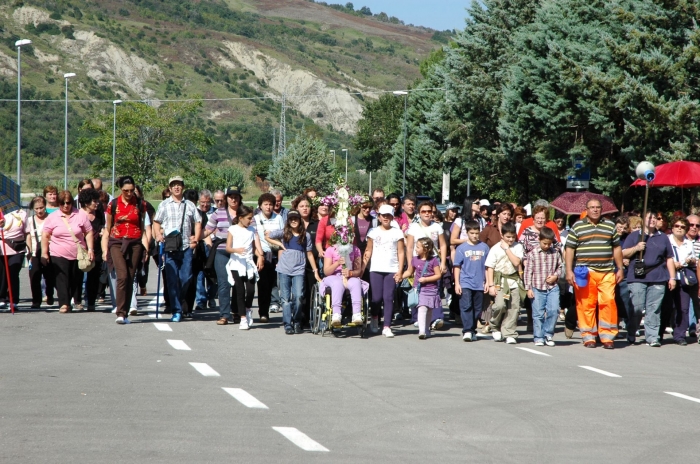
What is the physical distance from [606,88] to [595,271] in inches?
657

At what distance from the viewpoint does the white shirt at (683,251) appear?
14594mm

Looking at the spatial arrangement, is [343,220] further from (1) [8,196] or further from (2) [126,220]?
(1) [8,196]

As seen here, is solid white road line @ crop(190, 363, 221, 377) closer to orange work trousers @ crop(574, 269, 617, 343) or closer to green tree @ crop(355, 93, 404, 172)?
orange work trousers @ crop(574, 269, 617, 343)

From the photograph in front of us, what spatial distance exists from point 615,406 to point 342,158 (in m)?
151

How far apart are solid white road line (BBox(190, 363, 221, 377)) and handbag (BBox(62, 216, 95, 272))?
5148 millimetres

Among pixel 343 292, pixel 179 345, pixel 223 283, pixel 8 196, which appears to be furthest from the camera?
pixel 8 196

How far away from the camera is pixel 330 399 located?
29.8 ft

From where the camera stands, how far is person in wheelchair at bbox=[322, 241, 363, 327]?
1374 cm

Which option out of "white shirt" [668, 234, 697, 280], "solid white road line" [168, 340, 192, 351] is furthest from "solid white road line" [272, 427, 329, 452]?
"white shirt" [668, 234, 697, 280]

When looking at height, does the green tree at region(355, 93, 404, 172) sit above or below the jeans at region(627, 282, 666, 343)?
Answer: above

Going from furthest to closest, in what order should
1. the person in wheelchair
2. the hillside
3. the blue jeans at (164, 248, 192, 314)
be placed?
the hillside
the blue jeans at (164, 248, 192, 314)
the person in wheelchair

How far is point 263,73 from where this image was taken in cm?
19188

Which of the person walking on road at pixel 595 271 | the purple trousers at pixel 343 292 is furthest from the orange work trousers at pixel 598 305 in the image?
the purple trousers at pixel 343 292

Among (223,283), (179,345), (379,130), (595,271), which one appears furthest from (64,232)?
(379,130)
